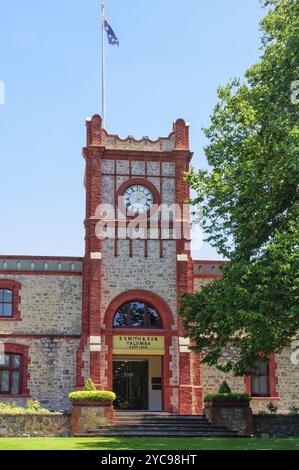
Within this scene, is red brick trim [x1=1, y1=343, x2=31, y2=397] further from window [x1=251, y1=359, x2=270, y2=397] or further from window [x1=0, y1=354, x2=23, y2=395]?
window [x1=251, y1=359, x2=270, y2=397]

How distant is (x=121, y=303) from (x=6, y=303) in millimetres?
5425

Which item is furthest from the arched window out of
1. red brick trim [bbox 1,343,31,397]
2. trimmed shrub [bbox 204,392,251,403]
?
trimmed shrub [bbox 204,392,251,403]

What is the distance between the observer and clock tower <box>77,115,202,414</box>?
3378 cm

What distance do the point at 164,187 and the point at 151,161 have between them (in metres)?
1.42

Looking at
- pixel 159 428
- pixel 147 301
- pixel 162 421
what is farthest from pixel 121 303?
pixel 159 428

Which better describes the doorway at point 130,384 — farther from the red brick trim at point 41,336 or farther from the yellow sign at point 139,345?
the red brick trim at point 41,336

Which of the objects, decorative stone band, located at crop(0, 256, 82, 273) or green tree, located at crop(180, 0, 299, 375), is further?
decorative stone band, located at crop(0, 256, 82, 273)

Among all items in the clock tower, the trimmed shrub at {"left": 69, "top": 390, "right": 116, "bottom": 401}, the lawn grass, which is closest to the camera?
the lawn grass

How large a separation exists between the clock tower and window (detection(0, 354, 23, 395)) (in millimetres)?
2989

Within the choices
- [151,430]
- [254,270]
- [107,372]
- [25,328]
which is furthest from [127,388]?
[254,270]

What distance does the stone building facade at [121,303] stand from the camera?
3391cm

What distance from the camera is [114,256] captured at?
1374 inches

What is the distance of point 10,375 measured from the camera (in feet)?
112

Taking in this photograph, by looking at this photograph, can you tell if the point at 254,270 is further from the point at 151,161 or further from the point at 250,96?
the point at 151,161
